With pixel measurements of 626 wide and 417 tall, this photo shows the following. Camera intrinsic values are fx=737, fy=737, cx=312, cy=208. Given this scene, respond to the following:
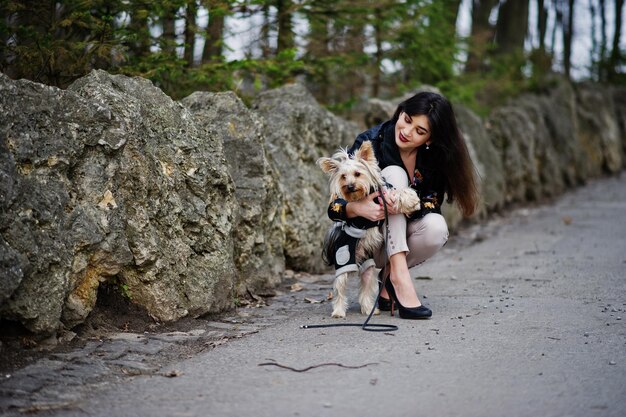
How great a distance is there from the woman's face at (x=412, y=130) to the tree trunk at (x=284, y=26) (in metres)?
4.16

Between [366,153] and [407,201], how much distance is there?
499 millimetres

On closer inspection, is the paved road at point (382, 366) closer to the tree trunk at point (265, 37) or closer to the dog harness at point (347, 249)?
the dog harness at point (347, 249)

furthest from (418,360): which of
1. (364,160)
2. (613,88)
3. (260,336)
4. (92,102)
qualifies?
(613,88)

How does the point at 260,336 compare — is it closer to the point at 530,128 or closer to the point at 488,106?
the point at 530,128

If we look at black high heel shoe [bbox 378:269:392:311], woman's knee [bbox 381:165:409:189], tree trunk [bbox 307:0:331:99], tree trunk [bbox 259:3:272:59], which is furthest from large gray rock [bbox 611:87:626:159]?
woman's knee [bbox 381:165:409:189]

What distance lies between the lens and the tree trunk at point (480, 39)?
16.2m

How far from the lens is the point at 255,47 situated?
10258mm

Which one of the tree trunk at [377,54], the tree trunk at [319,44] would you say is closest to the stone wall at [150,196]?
the tree trunk at [319,44]

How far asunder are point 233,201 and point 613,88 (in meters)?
24.9

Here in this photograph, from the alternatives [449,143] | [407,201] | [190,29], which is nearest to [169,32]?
[190,29]

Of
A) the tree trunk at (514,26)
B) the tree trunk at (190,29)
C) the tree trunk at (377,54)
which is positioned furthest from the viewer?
the tree trunk at (514,26)

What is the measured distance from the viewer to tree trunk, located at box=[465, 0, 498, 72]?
639 inches

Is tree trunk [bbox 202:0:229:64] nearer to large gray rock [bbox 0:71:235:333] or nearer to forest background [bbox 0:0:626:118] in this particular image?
forest background [bbox 0:0:626:118]

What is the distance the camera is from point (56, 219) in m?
4.69
